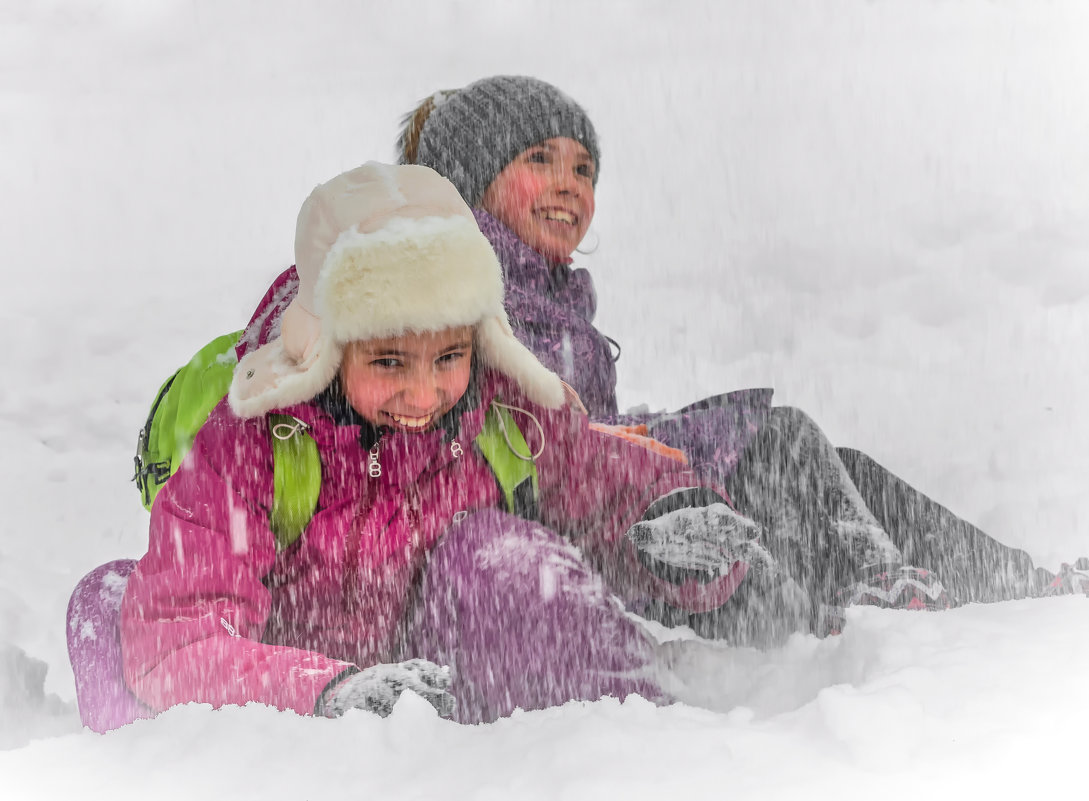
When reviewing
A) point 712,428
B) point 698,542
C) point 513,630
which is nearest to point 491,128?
point 712,428

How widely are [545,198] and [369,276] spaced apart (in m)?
1.01

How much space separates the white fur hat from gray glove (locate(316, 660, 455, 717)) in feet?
1.63

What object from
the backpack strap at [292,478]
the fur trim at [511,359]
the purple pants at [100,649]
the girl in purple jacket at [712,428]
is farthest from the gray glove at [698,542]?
the purple pants at [100,649]

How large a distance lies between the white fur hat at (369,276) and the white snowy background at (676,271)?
58 cm

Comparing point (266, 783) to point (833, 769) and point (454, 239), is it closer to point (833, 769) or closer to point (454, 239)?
point (833, 769)

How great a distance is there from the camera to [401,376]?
154 cm

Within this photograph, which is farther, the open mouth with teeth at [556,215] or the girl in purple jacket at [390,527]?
the open mouth with teeth at [556,215]

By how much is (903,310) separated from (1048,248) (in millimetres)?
742

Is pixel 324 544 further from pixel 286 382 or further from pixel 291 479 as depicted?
pixel 286 382

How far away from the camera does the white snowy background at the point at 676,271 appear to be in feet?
3.71

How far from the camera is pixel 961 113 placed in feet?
16.4

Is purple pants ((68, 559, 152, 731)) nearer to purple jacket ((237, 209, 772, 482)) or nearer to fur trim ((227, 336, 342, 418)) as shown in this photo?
fur trim ((227, 336, 342, 418))

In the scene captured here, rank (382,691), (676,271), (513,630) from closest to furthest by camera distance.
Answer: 1. (382,691)
2. (513,630)
3. (676,271)

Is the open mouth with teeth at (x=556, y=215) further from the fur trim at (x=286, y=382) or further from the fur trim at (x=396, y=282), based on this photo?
the fur trim at (x=286, y=382)
